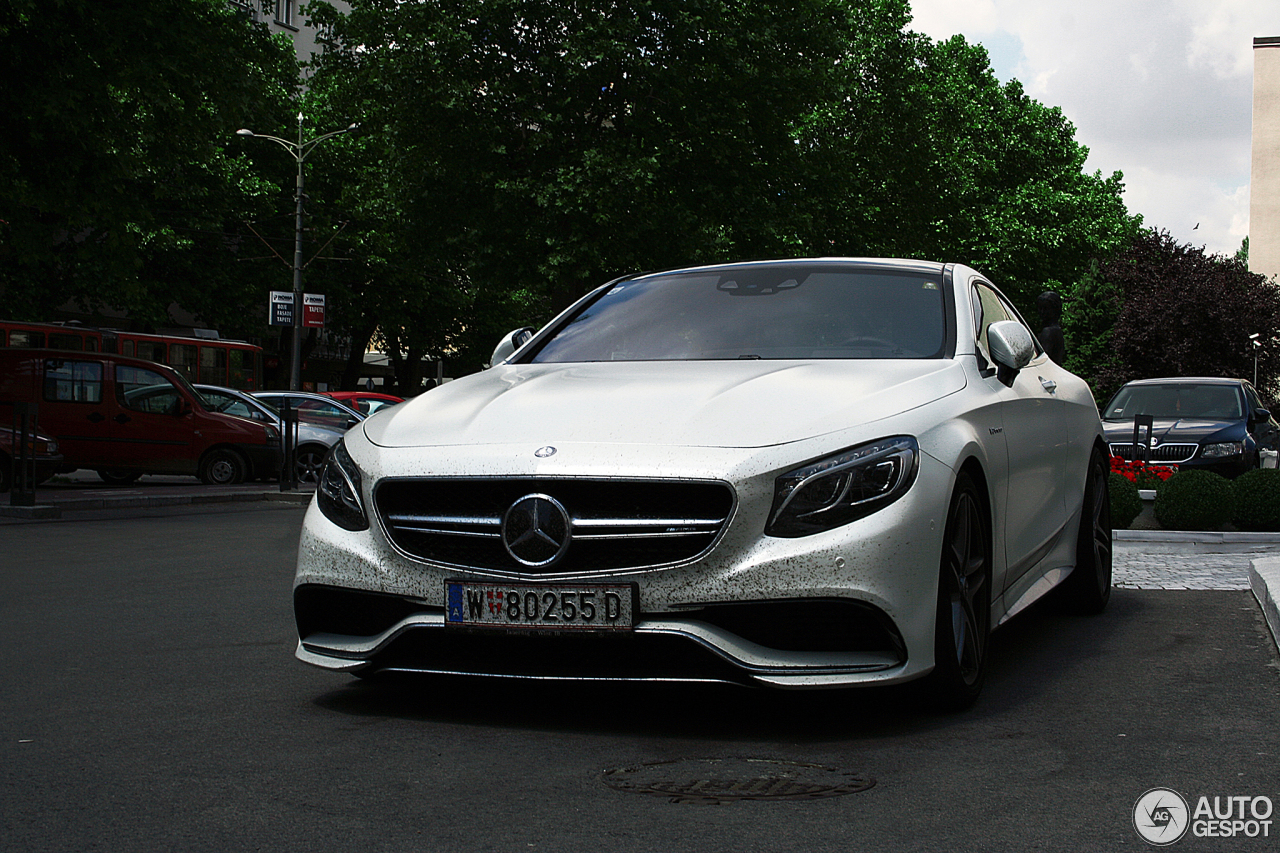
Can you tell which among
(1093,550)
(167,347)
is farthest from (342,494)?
(167,347)

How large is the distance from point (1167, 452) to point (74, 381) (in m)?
13.8

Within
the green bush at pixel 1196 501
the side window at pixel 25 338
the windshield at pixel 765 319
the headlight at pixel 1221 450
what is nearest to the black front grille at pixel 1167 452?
the headlight at pixel 1221 450

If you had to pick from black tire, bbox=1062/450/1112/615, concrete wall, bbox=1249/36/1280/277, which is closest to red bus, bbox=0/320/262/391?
black tire, bbox=1062/450/1112/615

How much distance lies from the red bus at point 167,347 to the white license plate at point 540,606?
27370 mm

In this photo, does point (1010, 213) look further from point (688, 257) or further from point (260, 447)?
point (260, 447)

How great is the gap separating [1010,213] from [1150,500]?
114ft

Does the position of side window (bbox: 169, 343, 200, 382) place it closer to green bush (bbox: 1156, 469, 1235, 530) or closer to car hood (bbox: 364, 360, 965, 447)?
green bush (bbox: 1156, 469, 1235, 530)

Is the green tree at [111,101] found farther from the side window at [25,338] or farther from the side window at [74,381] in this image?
the side window at [25,338]

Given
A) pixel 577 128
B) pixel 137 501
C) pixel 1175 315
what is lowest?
pixel 137 501

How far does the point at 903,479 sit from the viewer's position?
4.50 m

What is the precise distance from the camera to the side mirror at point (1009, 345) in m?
5.73

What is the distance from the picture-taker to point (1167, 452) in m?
16.3

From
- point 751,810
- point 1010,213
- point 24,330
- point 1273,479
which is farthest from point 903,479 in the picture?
point 1010,213

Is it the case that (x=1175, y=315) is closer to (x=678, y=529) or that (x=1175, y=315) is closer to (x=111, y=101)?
(x=111, y=101)
